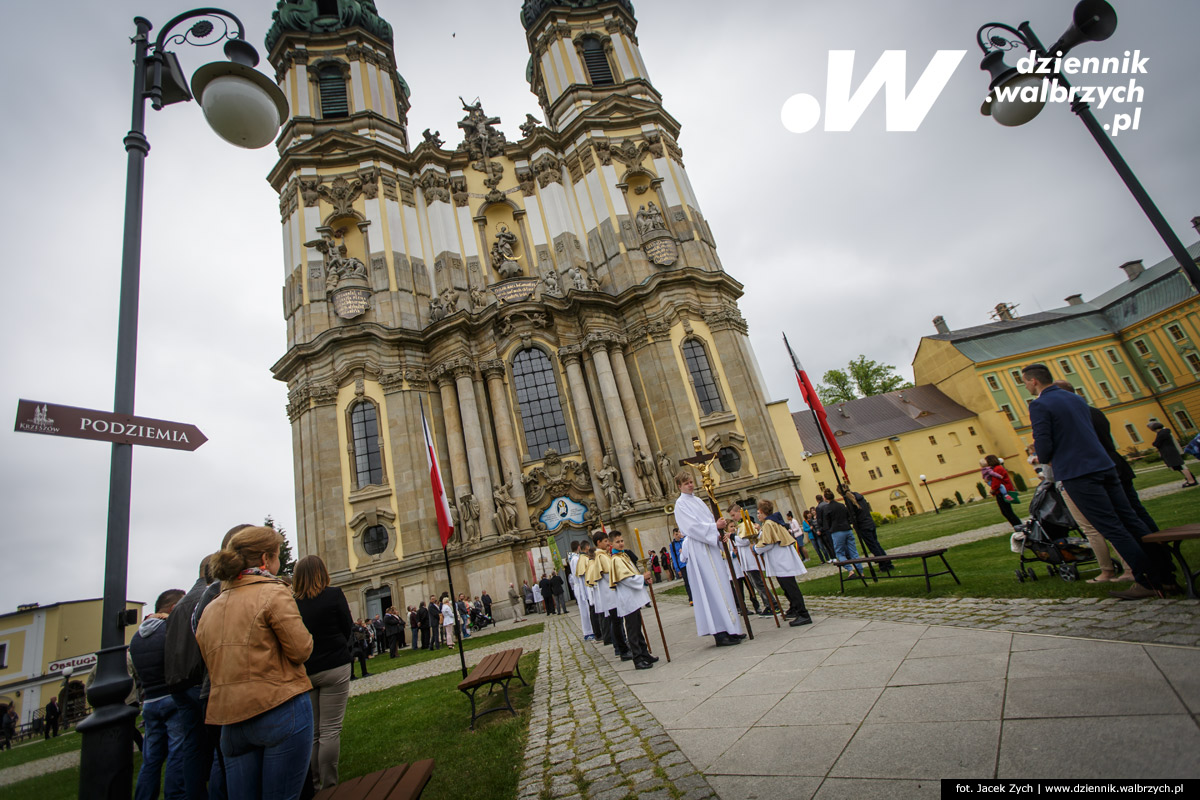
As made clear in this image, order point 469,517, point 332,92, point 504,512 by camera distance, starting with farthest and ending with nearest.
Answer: point 332,92
point 504,512
point 469,517

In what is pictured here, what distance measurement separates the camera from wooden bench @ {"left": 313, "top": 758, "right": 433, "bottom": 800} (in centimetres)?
261

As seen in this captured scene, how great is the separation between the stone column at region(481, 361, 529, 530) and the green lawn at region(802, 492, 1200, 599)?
13.7 metres

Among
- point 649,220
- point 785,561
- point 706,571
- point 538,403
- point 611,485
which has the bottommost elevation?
point 785,561

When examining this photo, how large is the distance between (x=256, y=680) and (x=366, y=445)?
73.9 ft

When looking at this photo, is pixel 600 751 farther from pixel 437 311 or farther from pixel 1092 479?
pixel 437 311

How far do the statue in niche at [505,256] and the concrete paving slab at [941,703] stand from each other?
86.1ft

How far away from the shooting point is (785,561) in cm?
732

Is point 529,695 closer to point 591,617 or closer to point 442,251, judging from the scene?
point 591,617

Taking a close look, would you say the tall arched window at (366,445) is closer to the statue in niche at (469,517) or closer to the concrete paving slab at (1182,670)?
the statue in niche at (469,517)

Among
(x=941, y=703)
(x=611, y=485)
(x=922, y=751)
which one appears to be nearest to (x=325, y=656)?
(x=922, y=751)

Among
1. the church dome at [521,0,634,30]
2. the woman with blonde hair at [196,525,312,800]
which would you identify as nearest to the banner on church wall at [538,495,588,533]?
the woman with blonde hair at [196,525,312,800]

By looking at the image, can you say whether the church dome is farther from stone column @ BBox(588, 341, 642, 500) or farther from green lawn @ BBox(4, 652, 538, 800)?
green lawn @ BBox(4, 652, 538, 800)

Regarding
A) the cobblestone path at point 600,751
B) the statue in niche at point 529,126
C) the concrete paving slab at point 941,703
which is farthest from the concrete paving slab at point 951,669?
the statue in niche at point 529,126

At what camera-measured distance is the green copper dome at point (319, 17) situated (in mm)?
32688
